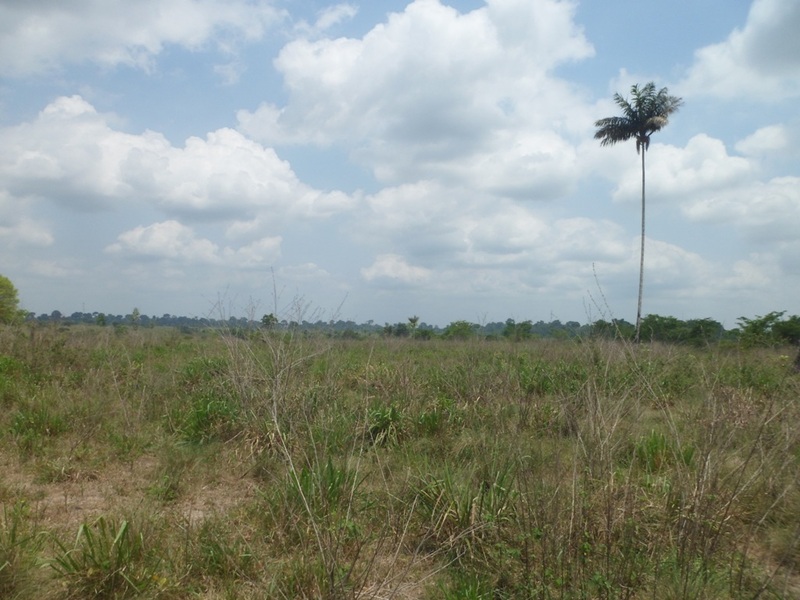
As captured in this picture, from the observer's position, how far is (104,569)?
3326 mm

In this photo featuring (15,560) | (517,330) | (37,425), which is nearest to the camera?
(15,560)

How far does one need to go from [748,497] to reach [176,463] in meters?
4.98

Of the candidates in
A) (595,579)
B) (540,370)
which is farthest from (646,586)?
(540,370)

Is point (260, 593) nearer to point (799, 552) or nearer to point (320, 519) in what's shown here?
point (320, 519)

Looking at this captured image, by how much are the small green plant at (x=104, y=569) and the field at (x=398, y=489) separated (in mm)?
11

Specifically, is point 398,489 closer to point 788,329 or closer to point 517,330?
point 517,330

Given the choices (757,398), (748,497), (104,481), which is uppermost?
(757,398)

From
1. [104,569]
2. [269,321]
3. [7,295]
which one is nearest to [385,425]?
[269,321]

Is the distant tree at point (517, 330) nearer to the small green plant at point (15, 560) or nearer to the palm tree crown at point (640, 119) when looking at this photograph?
the small green plant at point (15, 560)

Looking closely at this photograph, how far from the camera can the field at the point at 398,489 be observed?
3230 mm

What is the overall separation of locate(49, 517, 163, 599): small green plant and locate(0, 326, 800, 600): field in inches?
0.4

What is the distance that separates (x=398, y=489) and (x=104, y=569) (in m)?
2.07

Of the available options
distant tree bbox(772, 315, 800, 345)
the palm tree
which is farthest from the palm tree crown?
distant tree bbox(772, 315, 800, 345)

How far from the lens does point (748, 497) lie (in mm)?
4434
